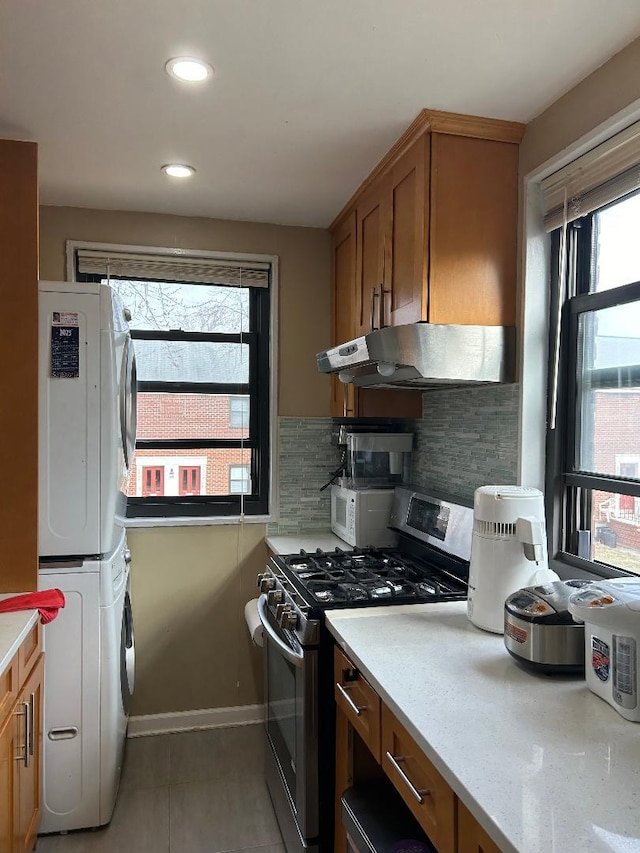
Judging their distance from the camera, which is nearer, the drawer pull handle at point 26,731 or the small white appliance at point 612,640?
the small white appliance at point 612,640

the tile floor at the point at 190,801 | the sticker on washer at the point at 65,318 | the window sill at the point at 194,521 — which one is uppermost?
the sticker on washer at the point at 65,318

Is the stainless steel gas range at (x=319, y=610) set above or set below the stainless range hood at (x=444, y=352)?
below

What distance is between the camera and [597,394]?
1888 millimetres

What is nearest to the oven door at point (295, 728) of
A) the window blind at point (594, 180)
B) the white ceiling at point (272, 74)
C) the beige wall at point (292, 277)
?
the beige wall at point (292, 277)

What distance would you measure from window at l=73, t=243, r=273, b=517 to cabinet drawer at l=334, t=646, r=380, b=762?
1.48 meters

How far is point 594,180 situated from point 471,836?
1.64m

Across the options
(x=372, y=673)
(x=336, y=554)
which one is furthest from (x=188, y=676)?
(x=372, y=673)

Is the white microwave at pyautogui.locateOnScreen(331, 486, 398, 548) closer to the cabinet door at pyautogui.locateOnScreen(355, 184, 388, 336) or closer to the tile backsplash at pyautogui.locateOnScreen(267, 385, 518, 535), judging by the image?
the tile backsplash at pyautogui.locateOnScreen(267, 385, 518, 535)

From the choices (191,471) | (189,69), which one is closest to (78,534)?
(191,471)

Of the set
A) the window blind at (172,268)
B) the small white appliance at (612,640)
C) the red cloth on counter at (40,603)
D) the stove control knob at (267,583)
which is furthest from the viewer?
the window blind at (172,268)

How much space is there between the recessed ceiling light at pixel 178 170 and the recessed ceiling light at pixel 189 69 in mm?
627

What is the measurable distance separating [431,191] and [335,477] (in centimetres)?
155

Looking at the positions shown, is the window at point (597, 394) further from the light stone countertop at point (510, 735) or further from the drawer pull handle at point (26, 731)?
the drawer pull handle at point (26, 731)

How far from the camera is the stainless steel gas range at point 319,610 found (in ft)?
5.90
